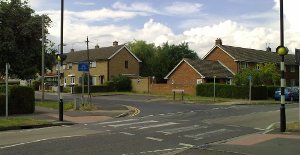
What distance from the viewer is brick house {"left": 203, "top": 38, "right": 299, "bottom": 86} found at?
61.3 m

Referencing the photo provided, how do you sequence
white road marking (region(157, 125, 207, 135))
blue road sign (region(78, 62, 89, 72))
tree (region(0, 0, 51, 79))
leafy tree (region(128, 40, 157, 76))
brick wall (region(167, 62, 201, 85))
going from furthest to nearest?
1. leafy tree (region(128, 40, 157, 76))
2. brick wall (region(167, 62, 201, 85))
3. tree (region(0, 0, 51, 79))
4. blue road sign (region(78, 62, 89, 72))
5. white road marking (region(157, 125, 207, 135))

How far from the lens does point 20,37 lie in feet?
133

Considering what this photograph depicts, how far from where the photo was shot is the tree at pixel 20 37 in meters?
38.7

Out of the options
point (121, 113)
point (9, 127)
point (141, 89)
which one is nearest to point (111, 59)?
point (141, 89)

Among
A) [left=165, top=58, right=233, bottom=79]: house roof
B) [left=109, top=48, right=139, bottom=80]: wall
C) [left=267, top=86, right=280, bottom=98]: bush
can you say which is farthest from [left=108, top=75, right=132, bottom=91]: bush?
[left=267, top=86, right=280, bottom=98]: bush

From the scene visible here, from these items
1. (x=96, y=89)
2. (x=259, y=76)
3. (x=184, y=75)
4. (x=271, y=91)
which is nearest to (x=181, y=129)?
(x=271, y=91)

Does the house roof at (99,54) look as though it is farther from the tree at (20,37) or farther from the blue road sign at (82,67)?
the blue road sign at (82,67)

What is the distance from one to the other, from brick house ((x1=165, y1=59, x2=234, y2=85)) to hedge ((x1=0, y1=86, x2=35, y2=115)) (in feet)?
105

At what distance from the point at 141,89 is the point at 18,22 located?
24.2 metres

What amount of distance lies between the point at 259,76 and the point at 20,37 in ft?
86.5

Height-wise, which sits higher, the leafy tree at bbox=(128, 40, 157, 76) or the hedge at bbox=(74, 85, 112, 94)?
the leafy tree at bbox=(128, 40, 157, 76)

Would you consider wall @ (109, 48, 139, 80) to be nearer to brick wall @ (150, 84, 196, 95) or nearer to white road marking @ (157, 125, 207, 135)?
brick wall @ (150, 84, 196, 95)

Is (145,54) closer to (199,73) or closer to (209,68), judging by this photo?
(209,68)

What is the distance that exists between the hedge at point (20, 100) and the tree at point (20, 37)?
1262cm
